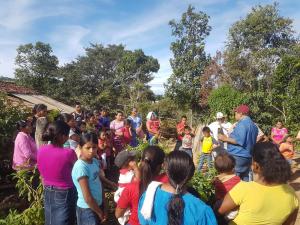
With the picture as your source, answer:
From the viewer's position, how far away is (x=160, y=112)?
23719mm

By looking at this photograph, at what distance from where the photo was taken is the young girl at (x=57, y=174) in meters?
3.30

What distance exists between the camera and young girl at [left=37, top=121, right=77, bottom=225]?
10.8 ft

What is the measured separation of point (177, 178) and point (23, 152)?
355 centimetres

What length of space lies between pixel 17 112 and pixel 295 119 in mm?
12719

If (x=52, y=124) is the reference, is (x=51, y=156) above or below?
below

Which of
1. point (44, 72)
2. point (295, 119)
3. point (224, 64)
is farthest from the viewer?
point (44, 72)

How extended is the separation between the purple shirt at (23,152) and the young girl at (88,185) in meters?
2.04

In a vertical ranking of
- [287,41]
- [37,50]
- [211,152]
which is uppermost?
[37,50]

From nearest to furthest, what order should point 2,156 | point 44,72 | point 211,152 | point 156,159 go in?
1. point 156,159
2. point 2,156
3. point 211,152
4. point 44,72

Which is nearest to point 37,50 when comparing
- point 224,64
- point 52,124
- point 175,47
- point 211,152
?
point 175,47

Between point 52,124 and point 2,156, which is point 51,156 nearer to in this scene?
point 52,124

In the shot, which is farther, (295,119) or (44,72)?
(44,72)

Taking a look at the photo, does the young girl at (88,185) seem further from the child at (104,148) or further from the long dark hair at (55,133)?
the child at (104,148)

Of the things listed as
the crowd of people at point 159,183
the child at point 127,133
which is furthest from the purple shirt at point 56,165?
the child at point 127,133
